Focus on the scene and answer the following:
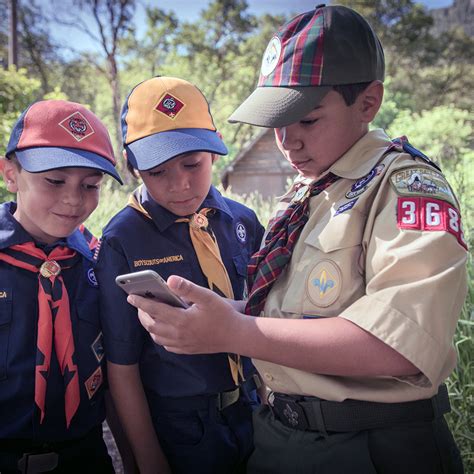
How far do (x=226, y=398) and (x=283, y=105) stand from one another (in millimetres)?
1103

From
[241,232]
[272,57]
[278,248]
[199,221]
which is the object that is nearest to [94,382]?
[199,221]

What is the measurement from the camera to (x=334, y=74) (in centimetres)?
150

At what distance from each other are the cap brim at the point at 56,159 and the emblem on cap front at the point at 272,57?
2.27 ft

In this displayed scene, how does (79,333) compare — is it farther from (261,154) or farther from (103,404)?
(261,154)

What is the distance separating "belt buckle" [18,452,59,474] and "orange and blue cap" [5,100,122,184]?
98 centimetres

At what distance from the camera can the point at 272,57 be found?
1651 mm

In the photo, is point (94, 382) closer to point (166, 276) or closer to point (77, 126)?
point (166, 276)

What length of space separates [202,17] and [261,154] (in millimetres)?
13323

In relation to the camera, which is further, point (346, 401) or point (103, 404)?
point (103, 404)

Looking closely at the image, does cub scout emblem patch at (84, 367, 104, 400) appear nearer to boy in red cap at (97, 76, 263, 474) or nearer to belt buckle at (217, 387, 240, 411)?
boy in red cap at (97, 76, 263, 474)

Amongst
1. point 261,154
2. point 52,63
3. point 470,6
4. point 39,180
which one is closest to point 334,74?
point 39,180

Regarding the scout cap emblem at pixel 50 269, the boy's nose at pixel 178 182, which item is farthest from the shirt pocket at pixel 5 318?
the boy's nose at pixel 178 182

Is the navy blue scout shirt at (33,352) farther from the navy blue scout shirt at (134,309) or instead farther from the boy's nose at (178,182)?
the boy's nose at (178,182)

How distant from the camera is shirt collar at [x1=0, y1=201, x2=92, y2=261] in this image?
6.40 feet
